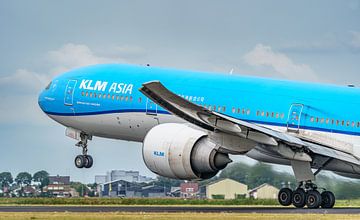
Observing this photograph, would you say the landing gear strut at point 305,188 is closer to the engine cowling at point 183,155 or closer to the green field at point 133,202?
the engine cowling at point 183,155

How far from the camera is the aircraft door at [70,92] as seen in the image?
49375 millimetres

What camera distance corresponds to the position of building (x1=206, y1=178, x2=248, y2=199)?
5253 cm

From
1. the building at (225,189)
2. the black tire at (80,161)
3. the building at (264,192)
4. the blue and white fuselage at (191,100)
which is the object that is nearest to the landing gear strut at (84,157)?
the black tire at (80,161)

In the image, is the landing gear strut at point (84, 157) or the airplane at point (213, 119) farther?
the landing gear strut at point (84, 157)

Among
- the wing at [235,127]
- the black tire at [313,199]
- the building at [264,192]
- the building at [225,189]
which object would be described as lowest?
the black tire at [313,199]

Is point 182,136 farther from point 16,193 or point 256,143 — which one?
point 16,193

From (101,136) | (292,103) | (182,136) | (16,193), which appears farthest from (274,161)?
(16,193)

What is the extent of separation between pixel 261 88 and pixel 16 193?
2687 centimetres

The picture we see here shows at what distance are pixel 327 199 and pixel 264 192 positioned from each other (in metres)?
8.55

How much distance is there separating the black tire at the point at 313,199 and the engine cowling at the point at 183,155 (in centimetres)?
388

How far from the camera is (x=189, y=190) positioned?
6444 centimetres

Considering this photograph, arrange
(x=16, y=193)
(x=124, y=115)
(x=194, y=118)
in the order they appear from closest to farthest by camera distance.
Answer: (x=194, y=118) < (x=124, y=115) < (x=16, y=193)

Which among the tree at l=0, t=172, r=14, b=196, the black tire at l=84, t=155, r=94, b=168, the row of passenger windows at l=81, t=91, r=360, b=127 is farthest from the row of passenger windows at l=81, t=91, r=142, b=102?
the tree at l=0, t=172, r=14, b=196

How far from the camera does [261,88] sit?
144 ft
